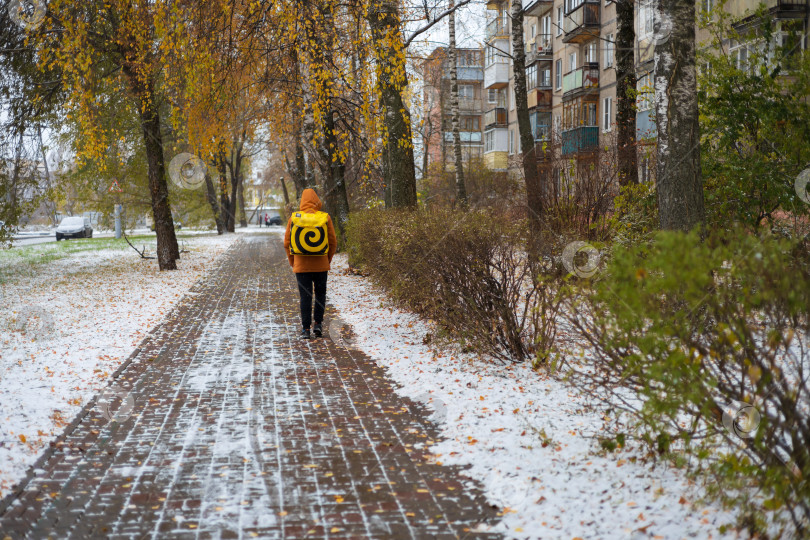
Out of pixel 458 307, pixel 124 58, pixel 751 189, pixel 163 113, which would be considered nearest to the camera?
pixel 458 307

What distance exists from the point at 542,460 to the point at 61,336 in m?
7.07

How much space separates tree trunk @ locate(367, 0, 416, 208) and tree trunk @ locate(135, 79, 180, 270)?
18.1 ft

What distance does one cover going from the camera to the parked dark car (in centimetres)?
4451

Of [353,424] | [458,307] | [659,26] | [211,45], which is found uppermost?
[211,45]

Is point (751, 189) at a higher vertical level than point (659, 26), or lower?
lower

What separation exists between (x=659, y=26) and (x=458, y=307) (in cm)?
358

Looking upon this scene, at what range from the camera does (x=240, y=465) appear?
471cm

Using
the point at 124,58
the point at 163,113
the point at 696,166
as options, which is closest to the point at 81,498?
the point at 696,166

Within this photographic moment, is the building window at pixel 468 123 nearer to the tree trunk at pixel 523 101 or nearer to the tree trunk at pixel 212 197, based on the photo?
Answer: the tree trunk at pixel 212 197

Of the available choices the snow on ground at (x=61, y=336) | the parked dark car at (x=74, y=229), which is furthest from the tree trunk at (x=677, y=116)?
the parked dark car at (x=74, y=229)

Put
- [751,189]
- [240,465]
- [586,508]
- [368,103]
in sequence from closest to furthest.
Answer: [586,508] → [240,465] → [751,189] → [368,103]

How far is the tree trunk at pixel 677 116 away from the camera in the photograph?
7.64 m

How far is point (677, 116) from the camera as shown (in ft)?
25.3

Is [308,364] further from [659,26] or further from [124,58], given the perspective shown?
[124,58]
